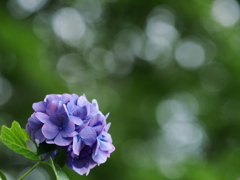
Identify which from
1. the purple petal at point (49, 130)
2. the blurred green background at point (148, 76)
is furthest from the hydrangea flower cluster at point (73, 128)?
the blurred green background at point (148, 76)

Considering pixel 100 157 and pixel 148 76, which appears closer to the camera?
pixel 100 157

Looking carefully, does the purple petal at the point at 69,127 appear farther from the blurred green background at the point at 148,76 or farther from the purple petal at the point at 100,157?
the blurred green background at the point at 148,76

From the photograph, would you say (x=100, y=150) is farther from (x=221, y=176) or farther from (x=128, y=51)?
(x=128, y=51)

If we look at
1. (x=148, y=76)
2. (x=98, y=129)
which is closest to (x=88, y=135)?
(x=98, y=129)

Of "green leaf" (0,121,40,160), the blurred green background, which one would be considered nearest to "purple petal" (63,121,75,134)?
"green leaf" (0,121,40,160)

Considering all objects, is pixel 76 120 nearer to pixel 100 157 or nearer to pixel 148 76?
pixel 100 157

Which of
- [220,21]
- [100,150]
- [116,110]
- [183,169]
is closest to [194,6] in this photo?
[220,21]
